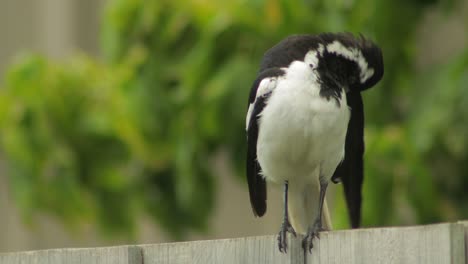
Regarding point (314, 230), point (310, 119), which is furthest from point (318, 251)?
point (310, 119)

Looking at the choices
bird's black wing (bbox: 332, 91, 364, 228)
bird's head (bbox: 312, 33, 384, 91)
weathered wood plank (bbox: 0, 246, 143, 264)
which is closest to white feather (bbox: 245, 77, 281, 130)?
bird's head (bbox: 312, 33, 384, 91)

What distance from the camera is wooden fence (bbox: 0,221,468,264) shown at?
291 cm

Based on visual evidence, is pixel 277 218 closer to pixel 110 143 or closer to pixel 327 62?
pixel 110 143

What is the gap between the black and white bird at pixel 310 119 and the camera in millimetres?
4328

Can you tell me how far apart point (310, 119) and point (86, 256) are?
1.32 m

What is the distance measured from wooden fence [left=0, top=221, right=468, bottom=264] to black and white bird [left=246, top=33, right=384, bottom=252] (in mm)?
872

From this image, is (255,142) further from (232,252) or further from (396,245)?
(396,245)

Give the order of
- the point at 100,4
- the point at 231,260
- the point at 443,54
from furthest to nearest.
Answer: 1. the point at 100,4
2. the point at 443,54
3. the point at 231,260

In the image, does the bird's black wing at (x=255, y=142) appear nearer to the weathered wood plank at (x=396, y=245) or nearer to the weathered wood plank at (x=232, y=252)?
the weathered wood plank at (x=232, y=252)

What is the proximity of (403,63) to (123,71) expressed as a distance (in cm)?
171

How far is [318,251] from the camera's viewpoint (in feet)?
10.5

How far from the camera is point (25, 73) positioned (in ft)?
21.2

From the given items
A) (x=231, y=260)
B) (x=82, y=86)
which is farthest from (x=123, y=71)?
(x=231, y=260)

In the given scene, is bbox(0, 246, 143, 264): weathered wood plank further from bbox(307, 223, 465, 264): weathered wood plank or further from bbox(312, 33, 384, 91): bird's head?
bbox(312, 33, 384, 91): bird's head
